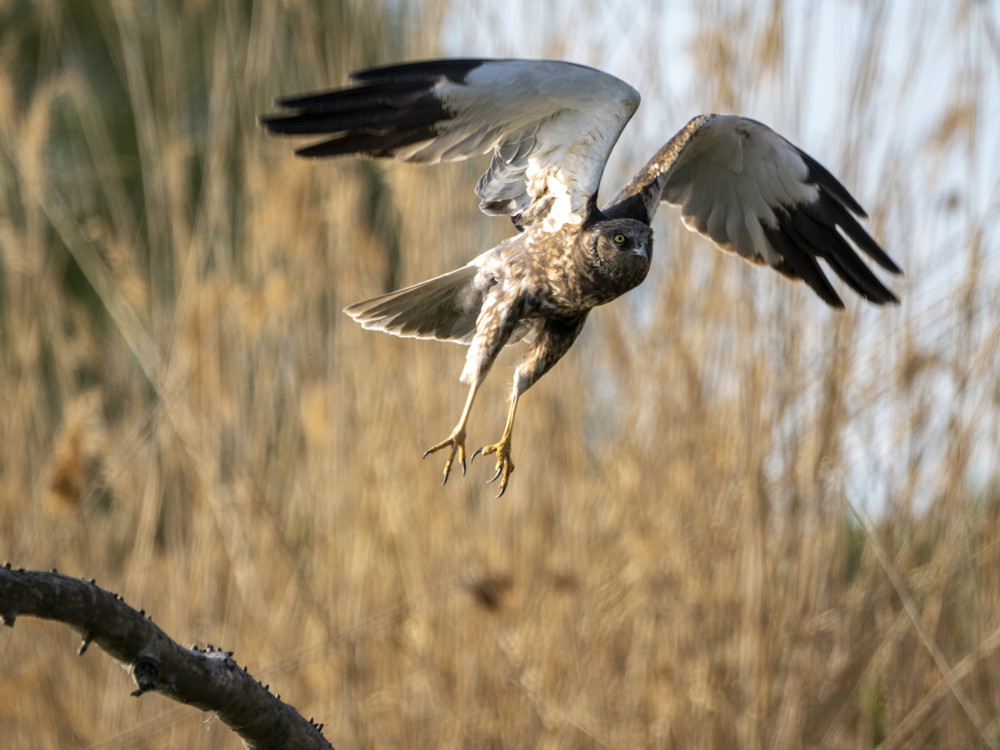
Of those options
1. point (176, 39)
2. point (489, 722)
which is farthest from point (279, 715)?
point (176, 39)

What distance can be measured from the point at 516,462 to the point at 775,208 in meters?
1.26

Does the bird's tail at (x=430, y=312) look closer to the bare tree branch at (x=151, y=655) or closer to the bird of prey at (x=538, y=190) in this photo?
the bird of prey at (x=538, y=190)

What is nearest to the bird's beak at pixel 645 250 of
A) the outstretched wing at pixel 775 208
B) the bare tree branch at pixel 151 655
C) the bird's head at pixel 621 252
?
the bird's head at pixel 621 252

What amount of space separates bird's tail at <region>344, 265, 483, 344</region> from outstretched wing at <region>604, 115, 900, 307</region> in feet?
2.32

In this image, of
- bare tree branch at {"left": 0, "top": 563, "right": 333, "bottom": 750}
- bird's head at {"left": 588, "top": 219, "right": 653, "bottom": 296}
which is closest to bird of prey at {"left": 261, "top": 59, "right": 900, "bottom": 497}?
bird's head at {"left": 588, "top": 219, "right": 653, "bottom": 296}

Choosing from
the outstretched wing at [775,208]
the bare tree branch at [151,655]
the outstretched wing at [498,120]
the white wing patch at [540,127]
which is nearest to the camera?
the bare tree branch at [151,655]

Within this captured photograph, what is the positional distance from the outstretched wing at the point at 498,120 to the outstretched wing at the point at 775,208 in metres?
0.59

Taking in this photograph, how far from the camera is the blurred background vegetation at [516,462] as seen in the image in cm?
376

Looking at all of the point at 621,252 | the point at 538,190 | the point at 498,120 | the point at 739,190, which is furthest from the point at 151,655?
the point at 739,190

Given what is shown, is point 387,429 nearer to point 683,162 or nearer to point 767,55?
point 683,162

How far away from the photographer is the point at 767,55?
3.70 metres

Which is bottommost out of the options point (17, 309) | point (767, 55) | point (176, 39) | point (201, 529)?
point (201, 529)

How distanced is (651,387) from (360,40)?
1591 millimetres

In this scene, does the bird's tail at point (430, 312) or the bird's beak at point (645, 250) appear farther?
the bird's tail at point (430, 312)
